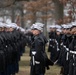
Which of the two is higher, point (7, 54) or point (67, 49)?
point (67, 49)

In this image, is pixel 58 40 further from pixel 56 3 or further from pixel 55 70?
pixel 56 3

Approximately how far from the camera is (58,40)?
21.8 m

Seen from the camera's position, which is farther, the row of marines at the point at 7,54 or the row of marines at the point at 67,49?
the row of marines at the point at 7,54

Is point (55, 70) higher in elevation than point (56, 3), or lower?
lower

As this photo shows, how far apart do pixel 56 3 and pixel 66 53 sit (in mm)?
20419

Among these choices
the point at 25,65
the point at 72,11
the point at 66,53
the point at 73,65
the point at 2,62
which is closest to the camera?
the point at 73,65

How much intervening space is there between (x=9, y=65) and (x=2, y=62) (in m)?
2.30

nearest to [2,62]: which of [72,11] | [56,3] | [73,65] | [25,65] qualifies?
[73,65]

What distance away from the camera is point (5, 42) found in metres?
15.6

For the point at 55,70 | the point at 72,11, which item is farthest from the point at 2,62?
the point at 72,11

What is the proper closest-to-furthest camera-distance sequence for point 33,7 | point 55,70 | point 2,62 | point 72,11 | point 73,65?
1. point 73,65
2. point 2,62
3. point 55,70
4. point 72,11
5. point 33,7

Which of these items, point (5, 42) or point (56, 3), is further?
point (56, 3)

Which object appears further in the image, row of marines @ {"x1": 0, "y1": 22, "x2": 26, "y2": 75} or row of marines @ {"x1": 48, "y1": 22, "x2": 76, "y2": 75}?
row of marines @ {"x1": 0, "y1": 22, "x2": 26, "y2": 75}

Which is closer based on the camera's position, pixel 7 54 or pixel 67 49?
pixel 7 54
